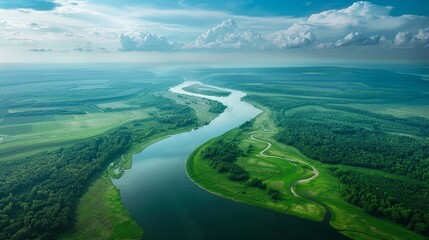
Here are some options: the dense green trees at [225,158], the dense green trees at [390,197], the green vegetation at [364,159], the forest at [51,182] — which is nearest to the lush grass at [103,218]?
the forest at [51,182]

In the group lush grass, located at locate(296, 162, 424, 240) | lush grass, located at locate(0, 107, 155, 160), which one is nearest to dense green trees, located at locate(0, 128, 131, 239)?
lush grass, located at locate(0, 107, 155, 160)

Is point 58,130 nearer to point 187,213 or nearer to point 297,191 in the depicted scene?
point 187,213

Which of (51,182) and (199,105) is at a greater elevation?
(199,105)

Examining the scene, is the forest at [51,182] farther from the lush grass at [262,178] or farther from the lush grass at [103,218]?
the lush grass at [262,178]

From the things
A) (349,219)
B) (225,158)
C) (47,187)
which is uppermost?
(225,158)

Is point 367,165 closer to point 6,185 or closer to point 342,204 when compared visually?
point 342,204

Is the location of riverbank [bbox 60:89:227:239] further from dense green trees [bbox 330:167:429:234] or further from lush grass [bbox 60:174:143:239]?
dense green trees [bbox 330:167:429:234]

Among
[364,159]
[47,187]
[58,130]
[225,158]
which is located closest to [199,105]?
[58,130]
